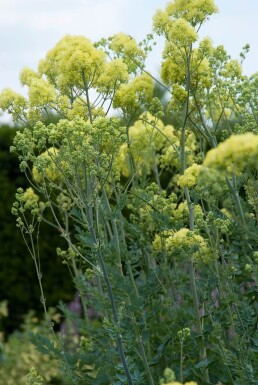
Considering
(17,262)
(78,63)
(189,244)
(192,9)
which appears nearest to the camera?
(189,244)

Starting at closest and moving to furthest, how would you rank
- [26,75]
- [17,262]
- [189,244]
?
[189,244]
[26,75]
[17,262]

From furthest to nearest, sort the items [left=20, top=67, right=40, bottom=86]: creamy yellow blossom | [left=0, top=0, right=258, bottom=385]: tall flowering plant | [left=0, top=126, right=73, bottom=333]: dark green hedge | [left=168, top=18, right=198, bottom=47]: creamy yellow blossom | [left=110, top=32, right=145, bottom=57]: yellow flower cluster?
[left=0, top=126, right=73, bottom=333]: dark green hedge → [left=20, top=67, right=40, bottom=86]: creamy yellow blossom → [left=110, top=32, right=145, bottom=57]: yellow flower cluster → [left=168, top=18, right=198, bottom=47]: creamy yellow blossom → [left=0, top=0, right=258, bottom=385]: tall flowering plant

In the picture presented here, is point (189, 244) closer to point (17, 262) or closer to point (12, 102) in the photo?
point (12, 102)

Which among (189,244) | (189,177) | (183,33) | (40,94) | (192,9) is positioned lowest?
(189,244)

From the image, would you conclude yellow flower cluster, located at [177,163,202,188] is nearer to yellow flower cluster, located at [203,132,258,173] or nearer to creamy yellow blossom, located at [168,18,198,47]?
creamy yellow blossom, located at [168,18,198,47]

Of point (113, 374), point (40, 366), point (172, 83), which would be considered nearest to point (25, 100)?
point (172, 83)

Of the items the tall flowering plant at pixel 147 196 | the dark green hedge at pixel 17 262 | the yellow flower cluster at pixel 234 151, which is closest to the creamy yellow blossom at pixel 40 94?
the tall flowering plant at pixel 147 196

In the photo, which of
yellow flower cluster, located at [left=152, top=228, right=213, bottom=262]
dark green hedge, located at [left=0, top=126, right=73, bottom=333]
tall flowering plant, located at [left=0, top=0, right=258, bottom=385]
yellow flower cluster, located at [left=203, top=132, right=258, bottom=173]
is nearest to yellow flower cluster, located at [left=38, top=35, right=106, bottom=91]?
tall flowering plant, located at [left=0, top=0, right=258, bottom=385]

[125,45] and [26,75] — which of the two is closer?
[125,45]

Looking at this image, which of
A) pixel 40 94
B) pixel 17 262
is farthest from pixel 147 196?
pixel 17 262

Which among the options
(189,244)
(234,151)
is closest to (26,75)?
(189,244)

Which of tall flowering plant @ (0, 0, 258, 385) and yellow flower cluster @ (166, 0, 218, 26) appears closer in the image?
tall flowering plant @ (0, 0, 258, 385)

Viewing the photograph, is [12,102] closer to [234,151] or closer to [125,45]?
[125,45]

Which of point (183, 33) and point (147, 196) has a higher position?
point (183, 33)
